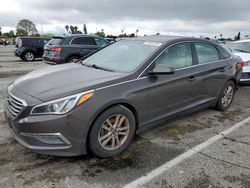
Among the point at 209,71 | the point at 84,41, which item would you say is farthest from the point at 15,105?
the point at 84,41

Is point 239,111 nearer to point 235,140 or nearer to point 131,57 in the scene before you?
point 235,140

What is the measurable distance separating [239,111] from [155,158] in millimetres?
3047

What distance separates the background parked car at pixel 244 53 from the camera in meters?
7.43

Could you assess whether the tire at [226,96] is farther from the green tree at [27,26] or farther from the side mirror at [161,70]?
the green tree at [27,26]

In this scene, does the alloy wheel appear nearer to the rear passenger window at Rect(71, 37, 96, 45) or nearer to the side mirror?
the side mirror

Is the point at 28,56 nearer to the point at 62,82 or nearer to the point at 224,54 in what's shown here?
the point at 224,54

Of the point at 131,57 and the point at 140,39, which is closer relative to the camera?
the point at 131,57

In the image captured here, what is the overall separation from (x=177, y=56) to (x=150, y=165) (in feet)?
6.35

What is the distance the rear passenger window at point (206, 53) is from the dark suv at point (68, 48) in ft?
22.5

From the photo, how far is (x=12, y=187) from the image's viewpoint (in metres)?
2.58

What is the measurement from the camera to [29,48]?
51.4 ft

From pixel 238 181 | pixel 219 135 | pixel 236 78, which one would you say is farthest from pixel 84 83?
pixel 236 78

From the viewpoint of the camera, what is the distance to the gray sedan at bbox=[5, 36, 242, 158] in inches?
109

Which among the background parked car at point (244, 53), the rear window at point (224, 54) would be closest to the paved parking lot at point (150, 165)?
the rear window at point (224, 54)
